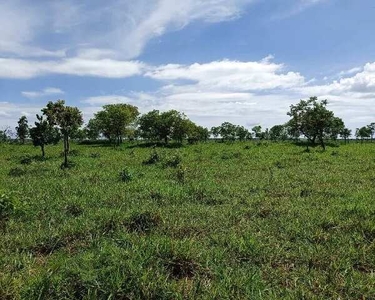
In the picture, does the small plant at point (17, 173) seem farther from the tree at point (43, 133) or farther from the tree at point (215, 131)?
the tree at point (215, 131)

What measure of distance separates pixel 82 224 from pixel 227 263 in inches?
151

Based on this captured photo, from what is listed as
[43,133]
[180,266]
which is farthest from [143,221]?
[43,133]

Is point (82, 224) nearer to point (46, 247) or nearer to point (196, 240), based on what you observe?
point (46, 247)

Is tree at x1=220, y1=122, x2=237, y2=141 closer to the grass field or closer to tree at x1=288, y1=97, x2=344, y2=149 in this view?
tree at x1=288, y1=97, x2=344, y2=149

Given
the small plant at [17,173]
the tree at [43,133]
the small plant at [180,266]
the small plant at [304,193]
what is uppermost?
the tree at [43,133]

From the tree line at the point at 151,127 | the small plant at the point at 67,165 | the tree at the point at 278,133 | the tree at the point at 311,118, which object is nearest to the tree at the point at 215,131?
the tree line at the point at 151,127

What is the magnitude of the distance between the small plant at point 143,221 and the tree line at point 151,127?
55.8 ft

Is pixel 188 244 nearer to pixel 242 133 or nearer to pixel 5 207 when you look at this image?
pixel 5 207

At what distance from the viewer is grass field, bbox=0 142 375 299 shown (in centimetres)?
549

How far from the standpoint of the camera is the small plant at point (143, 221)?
861 cm

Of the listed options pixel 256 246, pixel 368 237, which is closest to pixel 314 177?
pixel 368 237

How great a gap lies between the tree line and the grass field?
15.3 metres

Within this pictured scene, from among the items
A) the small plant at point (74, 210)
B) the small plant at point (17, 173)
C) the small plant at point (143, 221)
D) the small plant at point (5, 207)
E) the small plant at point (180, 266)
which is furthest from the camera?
the small plant at point (17, 173)

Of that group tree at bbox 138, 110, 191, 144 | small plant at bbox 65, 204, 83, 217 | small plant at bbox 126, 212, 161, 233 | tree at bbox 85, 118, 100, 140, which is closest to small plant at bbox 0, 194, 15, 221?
small plant at bbox 65, 204, 83, 217
